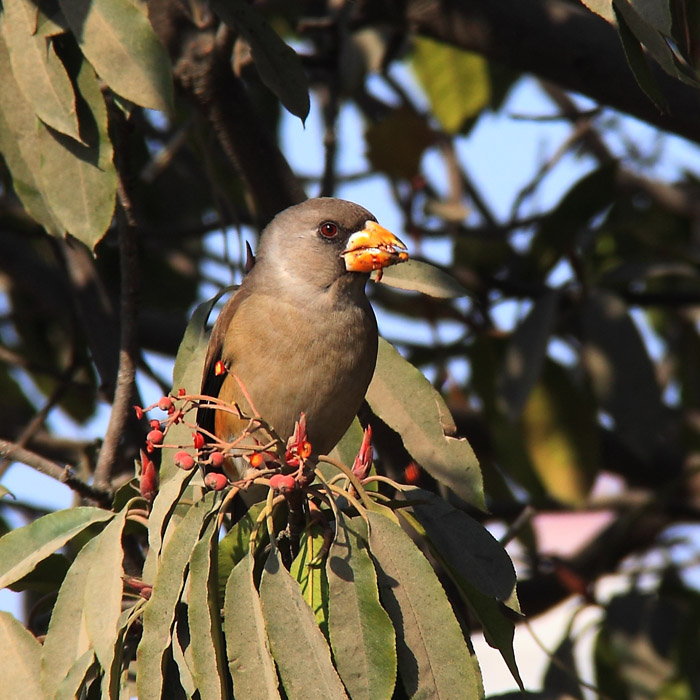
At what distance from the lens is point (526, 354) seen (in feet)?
15.8

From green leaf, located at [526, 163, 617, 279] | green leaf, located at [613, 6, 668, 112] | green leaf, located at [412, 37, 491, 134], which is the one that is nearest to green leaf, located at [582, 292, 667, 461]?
green leaf, located at [526, 163, 617, 279]

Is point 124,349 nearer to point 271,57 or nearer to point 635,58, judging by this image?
point 271,57

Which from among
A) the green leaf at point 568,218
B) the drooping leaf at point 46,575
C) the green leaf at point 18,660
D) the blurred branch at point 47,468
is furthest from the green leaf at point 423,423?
the green leaf at point 568,218

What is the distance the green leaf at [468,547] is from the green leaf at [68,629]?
2.79ft

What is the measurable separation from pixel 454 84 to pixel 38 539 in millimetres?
4502

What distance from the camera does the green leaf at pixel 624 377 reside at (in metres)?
4.99

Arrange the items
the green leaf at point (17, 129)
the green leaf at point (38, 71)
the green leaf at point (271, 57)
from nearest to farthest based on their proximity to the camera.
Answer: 1. the green leaf at point (38, 71)
2. the green leaf at point (17, 129)
3. the green leaf at point (271, 57)

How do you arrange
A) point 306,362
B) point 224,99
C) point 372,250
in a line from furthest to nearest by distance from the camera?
point 224,99, point 372,250, point 306,362

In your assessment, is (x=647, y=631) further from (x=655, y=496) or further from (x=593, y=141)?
(x=593, y=141)

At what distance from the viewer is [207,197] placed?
6.87 meters

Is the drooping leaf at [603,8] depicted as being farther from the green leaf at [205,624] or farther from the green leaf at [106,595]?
the green leaf at [106,595]

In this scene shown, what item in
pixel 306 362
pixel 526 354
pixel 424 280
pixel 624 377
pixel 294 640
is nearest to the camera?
pixel 294 640

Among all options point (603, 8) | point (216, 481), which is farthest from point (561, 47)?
point (216, 481)

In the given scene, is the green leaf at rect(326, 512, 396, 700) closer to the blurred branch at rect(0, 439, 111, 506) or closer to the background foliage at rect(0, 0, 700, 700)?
the background foliage at rect(0, 0, 700, 700)
